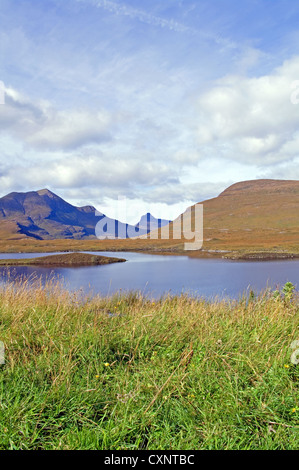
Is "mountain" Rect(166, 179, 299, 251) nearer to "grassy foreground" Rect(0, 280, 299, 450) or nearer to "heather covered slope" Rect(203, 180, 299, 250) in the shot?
"heather covered slope" Rect(203, 180, 299, 250)

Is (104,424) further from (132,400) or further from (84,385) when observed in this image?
(84,385)

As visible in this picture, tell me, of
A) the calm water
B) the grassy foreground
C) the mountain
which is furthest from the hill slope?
the grassy foreground

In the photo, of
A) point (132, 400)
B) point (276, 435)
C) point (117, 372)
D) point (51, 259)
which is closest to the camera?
point (276, 435)

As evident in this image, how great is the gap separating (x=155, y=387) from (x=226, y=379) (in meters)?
0.90

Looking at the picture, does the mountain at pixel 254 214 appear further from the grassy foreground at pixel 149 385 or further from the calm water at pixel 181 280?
the grassy foreground at pixel 149 385

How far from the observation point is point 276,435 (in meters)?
3.34

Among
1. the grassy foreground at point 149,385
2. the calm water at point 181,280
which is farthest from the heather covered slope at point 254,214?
the grassy foreground at point 149,385

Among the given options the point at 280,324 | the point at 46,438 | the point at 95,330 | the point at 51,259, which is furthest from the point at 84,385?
the point at 51,259

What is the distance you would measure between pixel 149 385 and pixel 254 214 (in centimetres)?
13422

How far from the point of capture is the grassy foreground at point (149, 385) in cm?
338

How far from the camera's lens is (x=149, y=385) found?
4.15 metres

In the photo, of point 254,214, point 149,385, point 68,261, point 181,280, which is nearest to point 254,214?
point 254,214

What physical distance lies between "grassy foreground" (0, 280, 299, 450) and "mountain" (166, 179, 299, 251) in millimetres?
79971

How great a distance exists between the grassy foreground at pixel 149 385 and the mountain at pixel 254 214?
→ 262 feet
